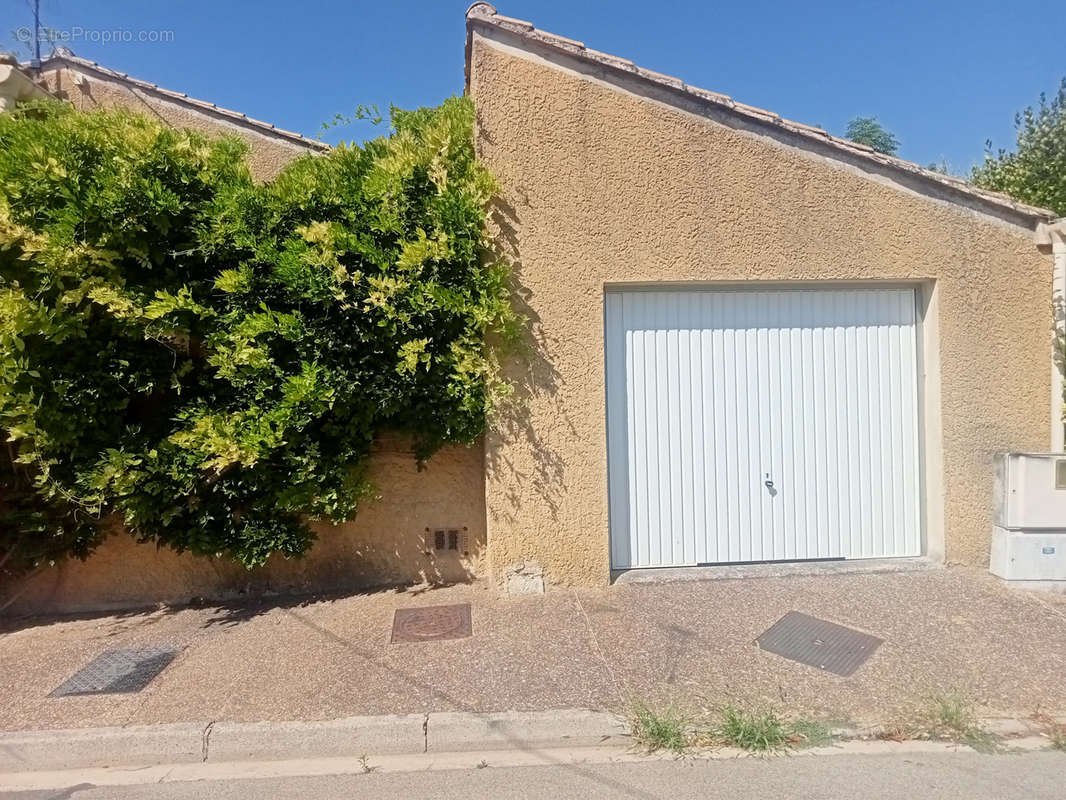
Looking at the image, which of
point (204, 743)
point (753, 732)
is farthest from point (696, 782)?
point (204, 743)

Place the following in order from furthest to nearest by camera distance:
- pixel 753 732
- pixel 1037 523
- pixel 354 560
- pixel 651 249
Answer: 1. pixel 354 560
2. pixel 651 249
3. pixel 1037 523
4. pixel 753 732

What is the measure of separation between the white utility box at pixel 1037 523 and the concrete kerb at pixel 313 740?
3.79m

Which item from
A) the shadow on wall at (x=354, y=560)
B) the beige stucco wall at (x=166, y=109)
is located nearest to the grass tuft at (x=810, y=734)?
the shadow on wall at (x=354, y=560)

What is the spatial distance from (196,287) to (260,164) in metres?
2.27

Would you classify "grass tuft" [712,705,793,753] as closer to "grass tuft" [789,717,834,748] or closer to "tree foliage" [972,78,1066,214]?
"grass tuft" [789,717,834,748]

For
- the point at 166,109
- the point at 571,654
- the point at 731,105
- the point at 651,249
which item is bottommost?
the point at 571,654

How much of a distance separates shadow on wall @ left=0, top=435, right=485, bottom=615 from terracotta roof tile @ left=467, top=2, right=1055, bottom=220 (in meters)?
3.32

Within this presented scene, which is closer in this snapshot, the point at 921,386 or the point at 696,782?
the point at 696,782

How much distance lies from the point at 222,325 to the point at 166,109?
356 cm

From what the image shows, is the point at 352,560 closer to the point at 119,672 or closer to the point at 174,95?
the point at 119,672

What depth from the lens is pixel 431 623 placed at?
4461 millimetres

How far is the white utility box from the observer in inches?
187

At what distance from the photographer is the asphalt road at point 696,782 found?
273cm

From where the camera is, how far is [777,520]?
528 centimetres
